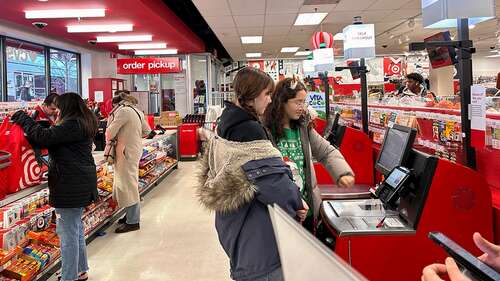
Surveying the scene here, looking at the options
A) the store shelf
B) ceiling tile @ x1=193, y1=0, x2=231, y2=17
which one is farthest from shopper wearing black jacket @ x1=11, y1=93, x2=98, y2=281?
ceiling tile @ x1=193, y1=0, x2=231, y2=17

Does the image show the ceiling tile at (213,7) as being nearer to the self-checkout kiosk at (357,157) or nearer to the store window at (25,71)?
the store window at (25,71)

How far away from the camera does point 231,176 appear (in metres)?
1.75

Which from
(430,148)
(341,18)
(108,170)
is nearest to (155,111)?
(341,18)

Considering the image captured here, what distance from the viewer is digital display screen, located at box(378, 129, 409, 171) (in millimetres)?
2208

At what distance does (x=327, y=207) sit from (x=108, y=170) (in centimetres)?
383

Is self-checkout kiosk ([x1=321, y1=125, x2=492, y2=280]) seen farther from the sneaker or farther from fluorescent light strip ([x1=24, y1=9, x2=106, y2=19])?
fluorescent light strip ([x1=24, y1=9, x2=106, y2=19])

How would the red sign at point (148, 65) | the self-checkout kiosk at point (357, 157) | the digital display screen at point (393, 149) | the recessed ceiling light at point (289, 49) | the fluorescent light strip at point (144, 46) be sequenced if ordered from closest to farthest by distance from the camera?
the digital display screen at point (393, 149)
the self-checkout kiosk at point (357, 157)
the red sign at point (148, 65)
the fluorescent light strip at point (144, 46)
the recessed ceiling light at point (289, 49)

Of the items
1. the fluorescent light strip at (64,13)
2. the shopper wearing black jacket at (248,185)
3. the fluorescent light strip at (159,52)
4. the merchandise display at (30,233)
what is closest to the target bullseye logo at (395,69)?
the fluorescent light strip at (159,52)

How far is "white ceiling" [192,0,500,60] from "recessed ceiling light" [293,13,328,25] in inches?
5.5

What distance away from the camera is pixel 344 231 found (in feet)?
6.54

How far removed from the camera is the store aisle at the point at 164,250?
150 inches

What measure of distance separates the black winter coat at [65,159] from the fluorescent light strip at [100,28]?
5.68 metres

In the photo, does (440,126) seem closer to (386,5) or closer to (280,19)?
(386,5)

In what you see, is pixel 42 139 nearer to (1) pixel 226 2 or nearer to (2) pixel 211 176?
(2) pixel 211 176
